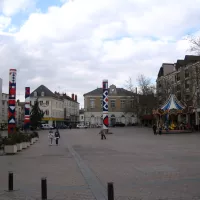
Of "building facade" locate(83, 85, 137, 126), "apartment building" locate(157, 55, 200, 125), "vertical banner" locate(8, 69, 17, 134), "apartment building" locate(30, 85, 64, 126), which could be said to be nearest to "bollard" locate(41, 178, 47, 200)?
"vertical banner" locate(8, 69, 17, 134)

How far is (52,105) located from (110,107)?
749 inches

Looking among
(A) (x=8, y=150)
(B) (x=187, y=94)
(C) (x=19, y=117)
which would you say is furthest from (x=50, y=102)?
(A) (x=8, y=150)

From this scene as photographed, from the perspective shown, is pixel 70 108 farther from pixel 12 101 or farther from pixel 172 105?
pixel 12 101

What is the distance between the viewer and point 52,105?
4136 inches

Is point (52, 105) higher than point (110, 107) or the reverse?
higher

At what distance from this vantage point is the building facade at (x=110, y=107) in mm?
100750

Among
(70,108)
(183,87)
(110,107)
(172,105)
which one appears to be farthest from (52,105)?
(172,105)

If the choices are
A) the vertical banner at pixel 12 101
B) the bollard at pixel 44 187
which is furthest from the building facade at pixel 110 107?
the bollard at pixel 44 187

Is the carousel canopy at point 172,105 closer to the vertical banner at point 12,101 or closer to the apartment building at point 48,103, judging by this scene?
the vertical banner at point 12,101

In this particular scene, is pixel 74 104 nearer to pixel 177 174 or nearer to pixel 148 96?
pixel 148 96

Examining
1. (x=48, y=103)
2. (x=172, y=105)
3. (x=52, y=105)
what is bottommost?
(x=172, y=105)

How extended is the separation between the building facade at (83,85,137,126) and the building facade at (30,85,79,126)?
1191 cm

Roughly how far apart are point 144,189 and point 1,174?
5871 millimetres

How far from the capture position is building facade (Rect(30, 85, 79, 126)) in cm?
10450
